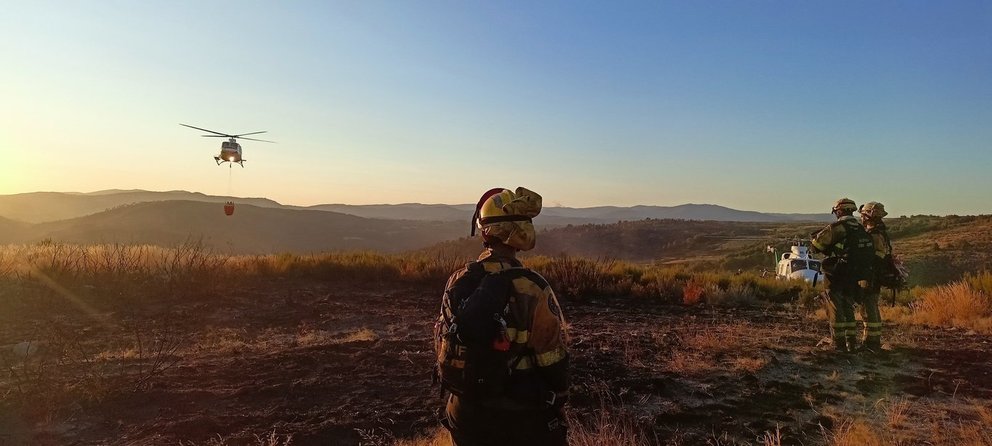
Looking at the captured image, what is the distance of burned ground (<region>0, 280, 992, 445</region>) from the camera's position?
4895mm

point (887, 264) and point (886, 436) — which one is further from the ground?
point (887, 264)

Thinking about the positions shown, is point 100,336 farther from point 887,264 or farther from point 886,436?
point 887,264

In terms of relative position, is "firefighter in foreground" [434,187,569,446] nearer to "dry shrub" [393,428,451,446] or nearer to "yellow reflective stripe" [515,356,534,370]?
"yellow reflective stripe" [515,356,534,370]

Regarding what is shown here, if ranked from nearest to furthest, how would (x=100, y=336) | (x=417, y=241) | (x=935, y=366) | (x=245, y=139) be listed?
1. (x=935, y=366)
2. (x=100, y=336)
3. (x=245, y=139)
4. (x=417, y=241)

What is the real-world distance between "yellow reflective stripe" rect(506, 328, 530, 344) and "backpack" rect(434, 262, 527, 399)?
0.03 metres

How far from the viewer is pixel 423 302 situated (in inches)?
489

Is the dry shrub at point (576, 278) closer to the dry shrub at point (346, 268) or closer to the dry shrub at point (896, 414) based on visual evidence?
the dry shrub at point (346, 268)

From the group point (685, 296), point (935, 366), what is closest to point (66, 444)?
point (935, 366)

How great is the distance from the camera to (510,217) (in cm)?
272

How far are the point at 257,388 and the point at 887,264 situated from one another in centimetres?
860

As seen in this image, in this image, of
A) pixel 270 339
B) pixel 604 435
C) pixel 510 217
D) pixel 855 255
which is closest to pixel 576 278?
pixel 855 255

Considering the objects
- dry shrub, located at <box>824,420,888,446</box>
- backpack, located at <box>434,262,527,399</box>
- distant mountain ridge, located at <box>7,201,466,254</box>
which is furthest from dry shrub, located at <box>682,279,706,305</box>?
distant mountain ridge, located at <box>7,201,466,254</box>

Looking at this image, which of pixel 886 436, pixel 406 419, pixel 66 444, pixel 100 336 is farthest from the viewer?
pixel 100 336

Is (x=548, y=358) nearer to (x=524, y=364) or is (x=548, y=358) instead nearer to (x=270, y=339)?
(x=524, y=364)
